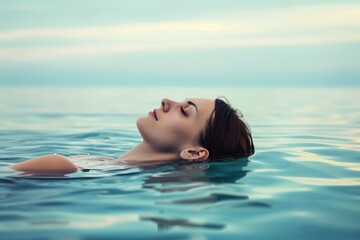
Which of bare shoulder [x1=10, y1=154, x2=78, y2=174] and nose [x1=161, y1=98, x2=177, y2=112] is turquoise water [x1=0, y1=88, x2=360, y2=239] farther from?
nose [x1=161, y1=98, x2=177, y2=112]

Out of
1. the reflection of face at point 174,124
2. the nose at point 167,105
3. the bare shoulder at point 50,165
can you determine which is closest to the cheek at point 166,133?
the reflection of face at point 174,124

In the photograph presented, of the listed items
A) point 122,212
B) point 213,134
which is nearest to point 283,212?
point 122,212

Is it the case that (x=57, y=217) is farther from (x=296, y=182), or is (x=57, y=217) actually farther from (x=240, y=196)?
(x=296, y=182)

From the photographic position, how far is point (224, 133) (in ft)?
15.8

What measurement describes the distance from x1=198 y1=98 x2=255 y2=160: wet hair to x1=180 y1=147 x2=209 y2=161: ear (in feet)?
0.27

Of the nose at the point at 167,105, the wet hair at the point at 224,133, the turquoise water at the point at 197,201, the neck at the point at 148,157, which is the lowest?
the turquoise water at the point at 197,201

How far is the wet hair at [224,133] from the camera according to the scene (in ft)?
15.7

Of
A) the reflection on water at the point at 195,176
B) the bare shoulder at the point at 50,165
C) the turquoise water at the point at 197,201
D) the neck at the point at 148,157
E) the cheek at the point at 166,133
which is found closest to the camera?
the turquoise water at the point at 197,201

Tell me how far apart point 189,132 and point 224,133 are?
0.33 meters

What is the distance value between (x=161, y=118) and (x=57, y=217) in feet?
6.31

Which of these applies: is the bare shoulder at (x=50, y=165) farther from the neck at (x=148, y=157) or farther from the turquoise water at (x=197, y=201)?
the neck at (x=148, y=157)

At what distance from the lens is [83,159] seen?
16.3 feet

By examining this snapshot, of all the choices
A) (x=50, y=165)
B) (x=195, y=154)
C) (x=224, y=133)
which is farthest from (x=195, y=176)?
(x=50, y=165)

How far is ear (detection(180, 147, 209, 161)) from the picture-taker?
4715 millimetres
